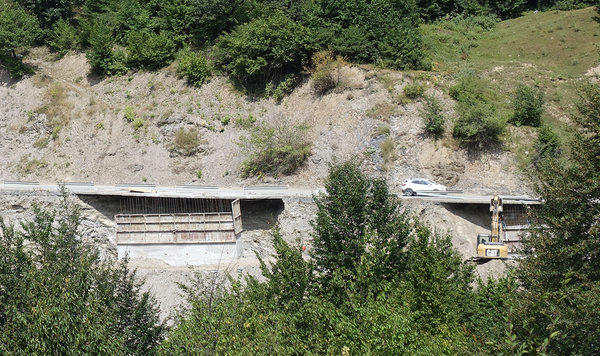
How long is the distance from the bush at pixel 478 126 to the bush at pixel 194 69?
73.0 ft

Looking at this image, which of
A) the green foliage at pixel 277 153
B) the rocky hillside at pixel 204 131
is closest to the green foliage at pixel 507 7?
the rocky hillside at pixel 204 131

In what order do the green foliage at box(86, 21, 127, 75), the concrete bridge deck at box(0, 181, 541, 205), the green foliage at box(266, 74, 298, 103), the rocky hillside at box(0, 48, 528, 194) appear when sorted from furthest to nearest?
the green foliage at box(86, 21, 127, 75) → the green foliage at box(266, 74, 298, 103) → the rocky hillside at box(0, 48, 528, 194) → the concrete bridge deck at box(0, 181, 541, 205)

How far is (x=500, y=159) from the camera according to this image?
4050 centimetres

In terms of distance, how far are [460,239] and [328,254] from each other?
13.5 metres

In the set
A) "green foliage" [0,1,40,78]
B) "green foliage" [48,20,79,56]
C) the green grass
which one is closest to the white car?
the green grass

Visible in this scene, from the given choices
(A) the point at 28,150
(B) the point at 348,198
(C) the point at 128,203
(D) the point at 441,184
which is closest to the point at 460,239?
(D) the point at 441,184

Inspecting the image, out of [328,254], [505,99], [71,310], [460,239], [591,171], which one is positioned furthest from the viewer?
[505,99]

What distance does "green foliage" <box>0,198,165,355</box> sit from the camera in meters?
18.9

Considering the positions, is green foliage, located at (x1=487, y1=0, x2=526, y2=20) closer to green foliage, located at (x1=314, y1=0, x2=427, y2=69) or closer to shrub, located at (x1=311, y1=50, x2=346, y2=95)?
green foliage, located at (x1=314, y1=0, x2=427, y2=69)

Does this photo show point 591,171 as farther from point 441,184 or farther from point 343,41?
point 343,41

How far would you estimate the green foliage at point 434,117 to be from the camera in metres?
41.2

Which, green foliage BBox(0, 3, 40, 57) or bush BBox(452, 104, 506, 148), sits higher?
green foliage BBox(0, 3, 40, 57)

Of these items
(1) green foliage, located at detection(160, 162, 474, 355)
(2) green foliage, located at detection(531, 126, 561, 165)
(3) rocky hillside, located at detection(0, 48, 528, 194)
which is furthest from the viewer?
(3) rocky hillside, located at detection(0, 48, 528, 194)

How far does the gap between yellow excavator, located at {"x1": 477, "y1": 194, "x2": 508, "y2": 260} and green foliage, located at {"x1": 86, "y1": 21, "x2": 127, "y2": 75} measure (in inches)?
1406
